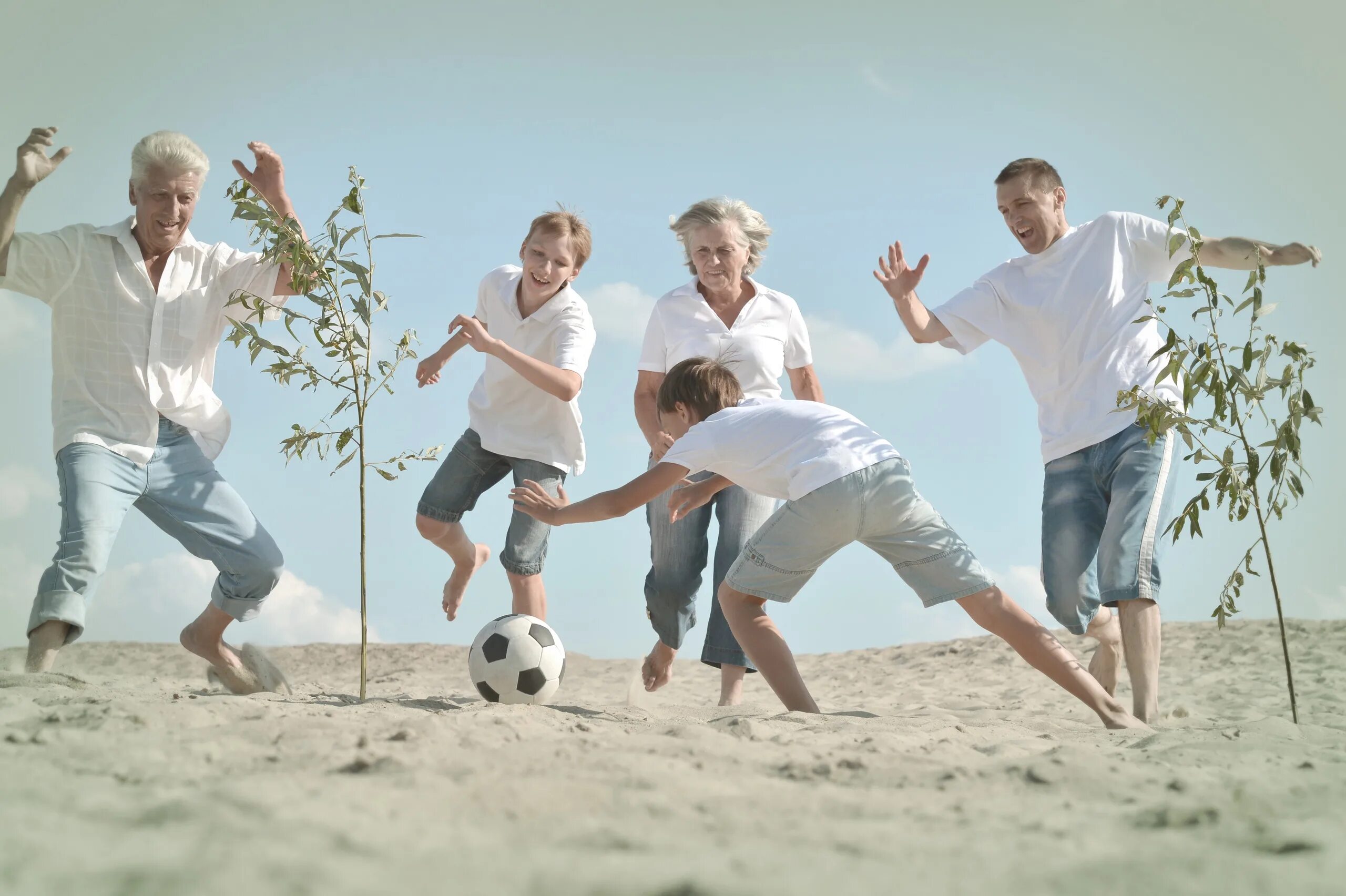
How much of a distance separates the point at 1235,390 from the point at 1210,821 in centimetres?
261

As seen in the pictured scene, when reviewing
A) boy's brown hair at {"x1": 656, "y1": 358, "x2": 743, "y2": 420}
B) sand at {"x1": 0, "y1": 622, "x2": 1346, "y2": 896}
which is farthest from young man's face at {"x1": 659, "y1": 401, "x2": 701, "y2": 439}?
sand at {"x1": 0, "y1": 622, "x2": 1346, "y2": 896}

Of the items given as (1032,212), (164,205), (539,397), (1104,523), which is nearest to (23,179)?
(164,205)

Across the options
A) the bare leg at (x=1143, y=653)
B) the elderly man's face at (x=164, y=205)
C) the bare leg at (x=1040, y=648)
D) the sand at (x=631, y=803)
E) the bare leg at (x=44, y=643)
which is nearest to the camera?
the sand at (x=631, y=803)

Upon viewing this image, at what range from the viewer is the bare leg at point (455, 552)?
6090 mm

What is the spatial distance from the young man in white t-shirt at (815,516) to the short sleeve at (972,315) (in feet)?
3.68

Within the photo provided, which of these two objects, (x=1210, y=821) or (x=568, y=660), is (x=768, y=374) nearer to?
(x=1210, y=821)

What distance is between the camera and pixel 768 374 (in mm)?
5484

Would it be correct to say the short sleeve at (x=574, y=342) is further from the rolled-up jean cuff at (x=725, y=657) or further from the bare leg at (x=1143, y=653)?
the bare leg at (x=1143, y=653)

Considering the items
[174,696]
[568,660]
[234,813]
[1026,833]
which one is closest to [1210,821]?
[1026,833]

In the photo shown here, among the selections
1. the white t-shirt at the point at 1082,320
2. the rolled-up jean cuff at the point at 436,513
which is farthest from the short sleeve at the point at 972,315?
the rolled-up jean cuff at the point at 436,513

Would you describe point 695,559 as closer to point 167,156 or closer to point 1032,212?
point 1032,212

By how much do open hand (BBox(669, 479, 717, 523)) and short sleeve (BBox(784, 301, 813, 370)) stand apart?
118 cm

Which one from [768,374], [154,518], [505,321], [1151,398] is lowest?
[154,518]

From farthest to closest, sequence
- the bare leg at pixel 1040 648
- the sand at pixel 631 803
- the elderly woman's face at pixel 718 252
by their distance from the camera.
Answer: the elderly woman's face at pixel 718 252 < the bare leg at pixel 1040 648 < the sand at pixel 631 803
